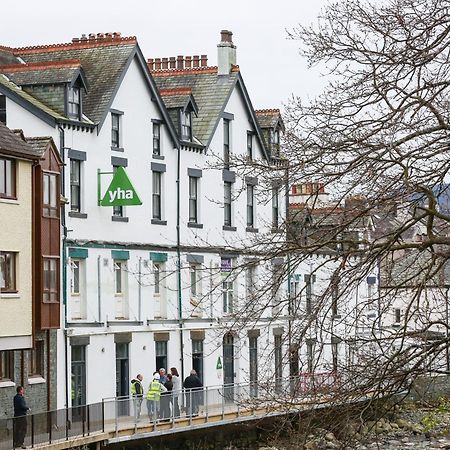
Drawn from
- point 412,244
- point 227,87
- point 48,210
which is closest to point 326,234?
point 412,244

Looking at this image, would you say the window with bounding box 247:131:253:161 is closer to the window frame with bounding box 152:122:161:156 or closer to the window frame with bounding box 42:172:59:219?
the window frame with bounding box 152:122:161:156

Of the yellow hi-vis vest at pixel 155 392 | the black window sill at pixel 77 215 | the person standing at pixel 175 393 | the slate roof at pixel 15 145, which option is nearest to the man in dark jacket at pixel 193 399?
the person standing at pixel 175 393

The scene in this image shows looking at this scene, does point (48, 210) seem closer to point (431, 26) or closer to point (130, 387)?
point (130, 387)

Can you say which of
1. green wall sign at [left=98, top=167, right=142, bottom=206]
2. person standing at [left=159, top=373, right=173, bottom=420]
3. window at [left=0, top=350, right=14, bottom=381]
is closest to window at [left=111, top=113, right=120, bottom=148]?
green wall sign at [left=98, top=167, right=142, bottom=206]

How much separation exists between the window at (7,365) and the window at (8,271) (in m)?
2.31

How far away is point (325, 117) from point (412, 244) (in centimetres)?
232

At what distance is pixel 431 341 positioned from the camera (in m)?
21.4

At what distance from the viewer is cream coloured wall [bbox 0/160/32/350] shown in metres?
46.5

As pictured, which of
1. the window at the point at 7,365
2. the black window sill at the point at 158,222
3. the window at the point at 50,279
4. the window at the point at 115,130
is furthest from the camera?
the black window sill at the point at 158,222

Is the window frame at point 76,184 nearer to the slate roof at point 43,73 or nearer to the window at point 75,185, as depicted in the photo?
the window at point 75,185

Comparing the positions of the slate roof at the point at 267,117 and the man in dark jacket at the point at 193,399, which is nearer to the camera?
the man in dark jacket at the point at 193,399

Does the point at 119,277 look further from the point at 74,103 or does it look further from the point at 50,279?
the point at 50,279

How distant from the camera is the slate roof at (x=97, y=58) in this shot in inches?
2178

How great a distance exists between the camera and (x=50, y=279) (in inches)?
1944
